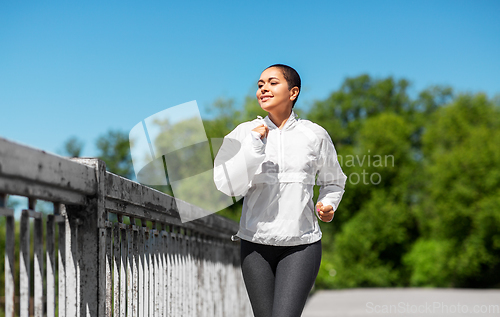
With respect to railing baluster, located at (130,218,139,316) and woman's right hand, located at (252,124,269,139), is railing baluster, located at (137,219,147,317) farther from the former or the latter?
woman's right hand, located at (252,124,269,139)

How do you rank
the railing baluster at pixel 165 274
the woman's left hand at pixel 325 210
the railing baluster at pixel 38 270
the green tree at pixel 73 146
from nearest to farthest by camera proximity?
the railing baluster at pixel 38 270
the woman's left hand at pixel 325 210
the railing baluster at pixel 165 274
the green tree at pixel 73 146

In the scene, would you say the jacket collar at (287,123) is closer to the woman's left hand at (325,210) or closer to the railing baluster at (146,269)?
the woman's left hand at (325,210)

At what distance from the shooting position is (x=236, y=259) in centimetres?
554

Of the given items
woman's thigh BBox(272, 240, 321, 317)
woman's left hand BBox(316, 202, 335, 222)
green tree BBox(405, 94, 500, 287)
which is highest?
Answer: green tree BBox(405, 94, 500, 287)

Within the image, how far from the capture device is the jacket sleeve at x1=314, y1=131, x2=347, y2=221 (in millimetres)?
2697

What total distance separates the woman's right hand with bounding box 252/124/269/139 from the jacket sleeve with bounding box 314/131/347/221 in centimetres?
32

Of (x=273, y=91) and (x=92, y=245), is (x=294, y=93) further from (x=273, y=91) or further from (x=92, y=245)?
(x=92, y=245)

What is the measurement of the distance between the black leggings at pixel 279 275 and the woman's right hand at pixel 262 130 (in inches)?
20.1

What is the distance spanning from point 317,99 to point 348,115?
229cm

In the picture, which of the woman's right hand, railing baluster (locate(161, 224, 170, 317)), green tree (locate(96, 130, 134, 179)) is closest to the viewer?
the woman's right hand

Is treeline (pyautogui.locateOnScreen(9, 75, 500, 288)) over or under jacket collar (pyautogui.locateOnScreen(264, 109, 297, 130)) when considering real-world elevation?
over

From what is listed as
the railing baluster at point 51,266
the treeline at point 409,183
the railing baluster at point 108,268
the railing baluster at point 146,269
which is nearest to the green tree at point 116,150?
the treeline at point 409,183

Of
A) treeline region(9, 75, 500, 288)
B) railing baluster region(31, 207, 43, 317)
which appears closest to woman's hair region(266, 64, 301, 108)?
railing baluster region(31, 207, 43, 317)

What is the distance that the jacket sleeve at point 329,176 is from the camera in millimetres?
2697
